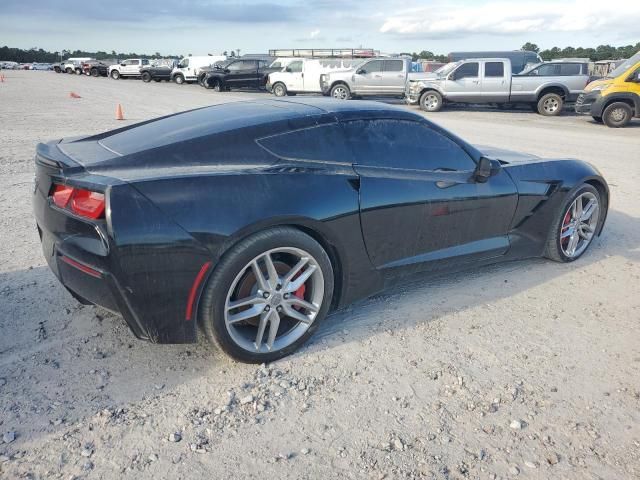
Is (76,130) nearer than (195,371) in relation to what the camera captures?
No

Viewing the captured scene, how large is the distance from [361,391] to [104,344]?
5.12 feet

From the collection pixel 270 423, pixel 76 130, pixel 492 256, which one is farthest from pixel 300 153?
pixel 76 130

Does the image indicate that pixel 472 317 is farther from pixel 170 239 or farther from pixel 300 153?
pixel 170 239

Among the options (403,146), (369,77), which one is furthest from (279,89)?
(403,146)

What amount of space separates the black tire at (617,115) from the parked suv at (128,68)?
34423 mm

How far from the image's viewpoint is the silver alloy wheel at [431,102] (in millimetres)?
19047

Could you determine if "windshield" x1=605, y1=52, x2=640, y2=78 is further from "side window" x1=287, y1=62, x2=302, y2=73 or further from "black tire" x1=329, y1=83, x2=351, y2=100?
"side window" x1=287, y1=62, x2=302, y2=73

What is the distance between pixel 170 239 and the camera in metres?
2.65

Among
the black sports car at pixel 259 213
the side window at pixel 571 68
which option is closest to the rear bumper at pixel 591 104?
the side window at pixel 571 68

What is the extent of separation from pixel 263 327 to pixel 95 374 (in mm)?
943

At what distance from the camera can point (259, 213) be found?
2.85 metres

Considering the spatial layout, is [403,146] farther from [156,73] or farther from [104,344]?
[156,73]

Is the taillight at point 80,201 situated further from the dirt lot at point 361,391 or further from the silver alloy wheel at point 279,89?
the silver alloy wheel at point 279,89

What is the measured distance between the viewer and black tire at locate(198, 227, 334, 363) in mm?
2799
